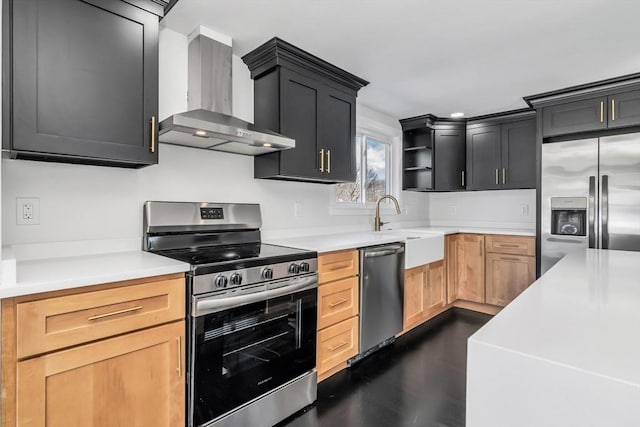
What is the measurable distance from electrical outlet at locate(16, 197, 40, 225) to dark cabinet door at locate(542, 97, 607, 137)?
4.02 metres

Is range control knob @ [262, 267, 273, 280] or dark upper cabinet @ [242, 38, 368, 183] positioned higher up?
dark upper cabinet @ [242, 38, 368, 183]

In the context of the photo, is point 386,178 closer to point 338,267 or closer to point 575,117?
point 575,117

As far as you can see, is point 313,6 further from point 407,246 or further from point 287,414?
point 287,414

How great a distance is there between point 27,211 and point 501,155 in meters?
4.27

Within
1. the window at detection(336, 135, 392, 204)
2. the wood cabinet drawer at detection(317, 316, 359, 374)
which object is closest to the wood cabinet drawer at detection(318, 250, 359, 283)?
the wood cabinet drawer at detection(317, 316, 359, 374)

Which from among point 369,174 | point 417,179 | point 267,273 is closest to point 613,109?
point 417,179

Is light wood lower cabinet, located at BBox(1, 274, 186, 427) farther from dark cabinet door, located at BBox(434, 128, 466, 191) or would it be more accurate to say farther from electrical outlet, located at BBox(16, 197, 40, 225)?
dark cabinet door, located at BBox(434, 128, 466, 191)

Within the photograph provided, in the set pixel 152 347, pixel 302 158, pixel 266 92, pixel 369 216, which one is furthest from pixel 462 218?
pixel 152 347

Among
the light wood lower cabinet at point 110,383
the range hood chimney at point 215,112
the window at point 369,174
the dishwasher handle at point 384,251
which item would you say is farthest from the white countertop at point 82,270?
the window at point 369,174

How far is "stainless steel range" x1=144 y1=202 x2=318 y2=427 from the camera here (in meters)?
1.56

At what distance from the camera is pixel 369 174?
151 inches

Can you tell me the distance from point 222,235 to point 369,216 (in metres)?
1.82

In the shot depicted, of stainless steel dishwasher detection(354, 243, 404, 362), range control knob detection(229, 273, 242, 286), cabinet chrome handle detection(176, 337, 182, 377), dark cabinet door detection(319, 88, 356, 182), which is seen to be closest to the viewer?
cabinet chrome handle detection(176, 337, 182, 377)

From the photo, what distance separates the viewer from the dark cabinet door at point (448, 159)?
412 centimetres
